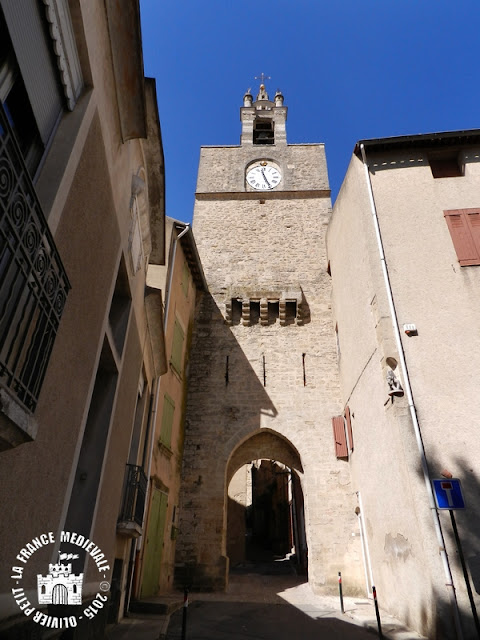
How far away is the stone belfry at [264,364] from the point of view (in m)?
10.3

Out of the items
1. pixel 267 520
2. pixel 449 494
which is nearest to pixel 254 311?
pixel 449 494

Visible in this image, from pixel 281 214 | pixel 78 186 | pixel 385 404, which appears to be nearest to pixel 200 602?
pixel 385 404

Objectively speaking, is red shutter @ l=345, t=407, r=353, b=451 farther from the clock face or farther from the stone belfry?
the clock face

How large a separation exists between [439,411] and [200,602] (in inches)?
236

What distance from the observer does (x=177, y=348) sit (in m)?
11.2

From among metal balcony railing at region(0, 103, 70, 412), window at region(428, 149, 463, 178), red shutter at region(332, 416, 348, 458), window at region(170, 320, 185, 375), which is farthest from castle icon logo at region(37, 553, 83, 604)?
window at region(428, 149, 463, 178)

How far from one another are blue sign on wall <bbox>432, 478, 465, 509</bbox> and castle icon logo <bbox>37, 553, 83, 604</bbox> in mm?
4450

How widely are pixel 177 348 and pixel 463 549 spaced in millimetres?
7726

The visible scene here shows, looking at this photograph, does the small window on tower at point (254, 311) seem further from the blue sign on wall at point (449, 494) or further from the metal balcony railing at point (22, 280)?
the metal balcony railing at point (22, 280)

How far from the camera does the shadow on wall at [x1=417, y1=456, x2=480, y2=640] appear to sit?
512 cm

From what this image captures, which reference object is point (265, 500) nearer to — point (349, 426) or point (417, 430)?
point (349, 426)

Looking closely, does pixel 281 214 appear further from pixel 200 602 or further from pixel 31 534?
pixel 31 534

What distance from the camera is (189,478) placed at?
435 inches

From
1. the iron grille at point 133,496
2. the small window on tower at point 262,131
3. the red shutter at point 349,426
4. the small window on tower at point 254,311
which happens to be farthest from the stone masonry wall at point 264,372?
the small window on tower at point 262,131
